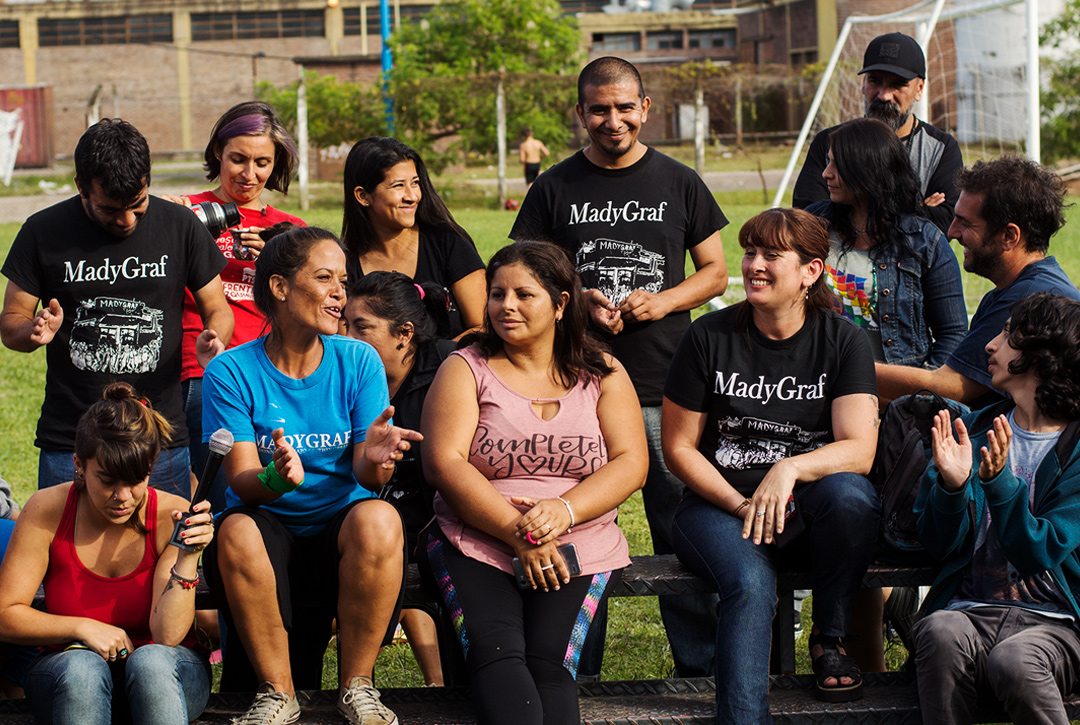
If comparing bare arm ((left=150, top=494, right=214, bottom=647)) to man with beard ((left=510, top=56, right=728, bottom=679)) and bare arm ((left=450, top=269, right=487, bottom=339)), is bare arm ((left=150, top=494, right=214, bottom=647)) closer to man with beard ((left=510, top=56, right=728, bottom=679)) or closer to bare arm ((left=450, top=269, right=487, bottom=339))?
bare arm ((left=450, top=269, right=487, bottom=339))

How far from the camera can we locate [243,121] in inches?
173

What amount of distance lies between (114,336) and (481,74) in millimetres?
25263

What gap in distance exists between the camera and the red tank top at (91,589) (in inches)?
123

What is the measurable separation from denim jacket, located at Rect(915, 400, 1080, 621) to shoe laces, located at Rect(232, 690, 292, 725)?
6.17 feet

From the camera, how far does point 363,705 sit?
10.1ft

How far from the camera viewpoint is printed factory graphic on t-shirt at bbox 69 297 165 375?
3791 mm

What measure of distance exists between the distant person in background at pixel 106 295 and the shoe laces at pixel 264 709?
1.05 m

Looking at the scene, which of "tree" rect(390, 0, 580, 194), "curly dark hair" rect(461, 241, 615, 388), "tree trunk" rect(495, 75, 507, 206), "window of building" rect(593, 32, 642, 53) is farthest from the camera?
"window of building" rect(593, 32, 642, 53)

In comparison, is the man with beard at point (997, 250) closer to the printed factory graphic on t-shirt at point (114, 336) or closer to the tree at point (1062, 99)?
the printed factory graphic on t-shirt at point (114, 336)

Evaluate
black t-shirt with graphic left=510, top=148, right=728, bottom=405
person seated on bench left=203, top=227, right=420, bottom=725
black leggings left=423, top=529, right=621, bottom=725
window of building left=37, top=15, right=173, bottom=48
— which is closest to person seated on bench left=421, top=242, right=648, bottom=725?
black leggings left=423, top=529, right=621, bottom=725

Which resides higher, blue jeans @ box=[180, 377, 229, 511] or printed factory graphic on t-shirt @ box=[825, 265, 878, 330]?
printed factory graphic on t-shirt @ box=[825, 265, 878, 330]

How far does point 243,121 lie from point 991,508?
3.04m

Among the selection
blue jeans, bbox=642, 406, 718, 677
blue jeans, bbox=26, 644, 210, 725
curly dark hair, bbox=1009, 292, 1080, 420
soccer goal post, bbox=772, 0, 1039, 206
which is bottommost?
blue jeans, bbox=642, 406, 718, 677

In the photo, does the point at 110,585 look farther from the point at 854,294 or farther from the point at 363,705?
the point at 854,294
